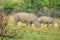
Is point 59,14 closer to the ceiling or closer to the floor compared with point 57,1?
closer to the floor

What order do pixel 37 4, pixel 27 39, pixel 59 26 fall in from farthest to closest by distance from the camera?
pixel 37 4 < pixel 59 26 < pixel 27 39

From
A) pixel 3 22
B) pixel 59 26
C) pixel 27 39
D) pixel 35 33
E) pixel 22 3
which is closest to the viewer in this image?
pixel 3 22

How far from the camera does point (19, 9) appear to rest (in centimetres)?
2542

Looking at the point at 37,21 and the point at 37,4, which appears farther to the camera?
the point at 37,4

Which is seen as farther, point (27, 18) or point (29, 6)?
point (29, 6)

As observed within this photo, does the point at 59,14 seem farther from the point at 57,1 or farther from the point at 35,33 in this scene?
the point at 35,33

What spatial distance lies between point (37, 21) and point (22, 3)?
436 cm

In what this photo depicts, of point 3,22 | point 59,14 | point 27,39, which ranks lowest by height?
point 59,14

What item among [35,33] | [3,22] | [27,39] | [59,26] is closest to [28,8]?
[59,26]

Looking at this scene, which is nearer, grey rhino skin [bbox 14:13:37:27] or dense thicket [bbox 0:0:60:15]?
grey rhino skin [bbox 14:13:37:27]

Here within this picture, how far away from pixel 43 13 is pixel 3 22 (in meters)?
17.2

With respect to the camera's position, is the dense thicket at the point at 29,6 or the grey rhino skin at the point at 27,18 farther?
the dense thicket at the point at 29,6

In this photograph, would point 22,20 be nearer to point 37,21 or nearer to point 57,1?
point 37,21

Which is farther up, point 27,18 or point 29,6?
point 27,18
